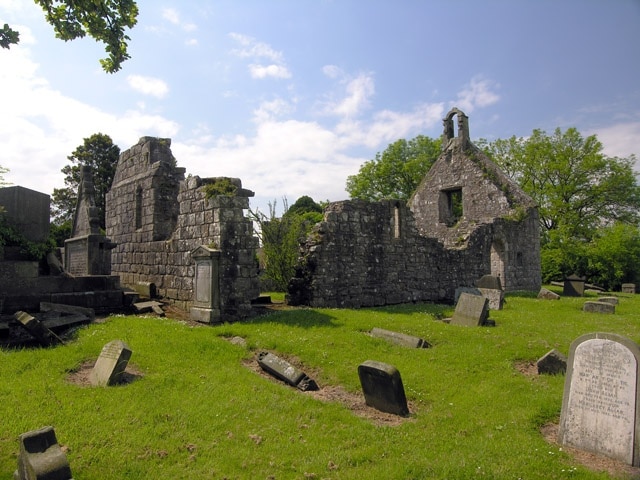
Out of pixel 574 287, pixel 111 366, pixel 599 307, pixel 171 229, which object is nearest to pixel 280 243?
pixel 171 229

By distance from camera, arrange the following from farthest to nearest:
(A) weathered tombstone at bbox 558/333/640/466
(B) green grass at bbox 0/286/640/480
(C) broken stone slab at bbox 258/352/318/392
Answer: (C) broken stone slab at bbox 258/352/318/392 < (A) weathered tombstone at bbox 558/333/640/466 < (B) green grass at bbox 0/286/640/480

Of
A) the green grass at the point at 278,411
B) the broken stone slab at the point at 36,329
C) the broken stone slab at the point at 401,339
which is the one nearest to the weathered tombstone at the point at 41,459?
the green grass at the point at 278,411

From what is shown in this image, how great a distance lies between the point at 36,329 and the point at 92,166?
28.7 metres

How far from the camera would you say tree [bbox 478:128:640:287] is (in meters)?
31.3

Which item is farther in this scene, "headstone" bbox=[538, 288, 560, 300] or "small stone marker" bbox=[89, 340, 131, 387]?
"headstone" bbox=[538, 288, 560, 300]

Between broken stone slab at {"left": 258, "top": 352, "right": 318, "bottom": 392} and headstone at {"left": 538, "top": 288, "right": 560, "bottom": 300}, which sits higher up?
headstone at {"left": 538, "top": 288, "right": 560, "bottom": 300}

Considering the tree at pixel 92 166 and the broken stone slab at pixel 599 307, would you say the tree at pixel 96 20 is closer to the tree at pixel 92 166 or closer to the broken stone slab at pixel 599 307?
the broken stone slab at pixel 599 307

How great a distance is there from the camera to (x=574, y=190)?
33938mm

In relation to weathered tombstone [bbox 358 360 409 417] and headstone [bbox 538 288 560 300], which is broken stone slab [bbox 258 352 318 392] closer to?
weathered tombstone [bbox 358 360 409 417]

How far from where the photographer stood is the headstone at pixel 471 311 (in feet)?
35.4

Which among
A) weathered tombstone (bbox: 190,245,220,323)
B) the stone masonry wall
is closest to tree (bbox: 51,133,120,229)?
the stone masonry wall

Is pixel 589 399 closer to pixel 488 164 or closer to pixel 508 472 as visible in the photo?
pixel 508 472

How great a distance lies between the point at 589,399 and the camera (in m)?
5.12

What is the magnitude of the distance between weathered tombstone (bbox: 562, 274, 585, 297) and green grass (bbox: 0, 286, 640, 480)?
13.5m
